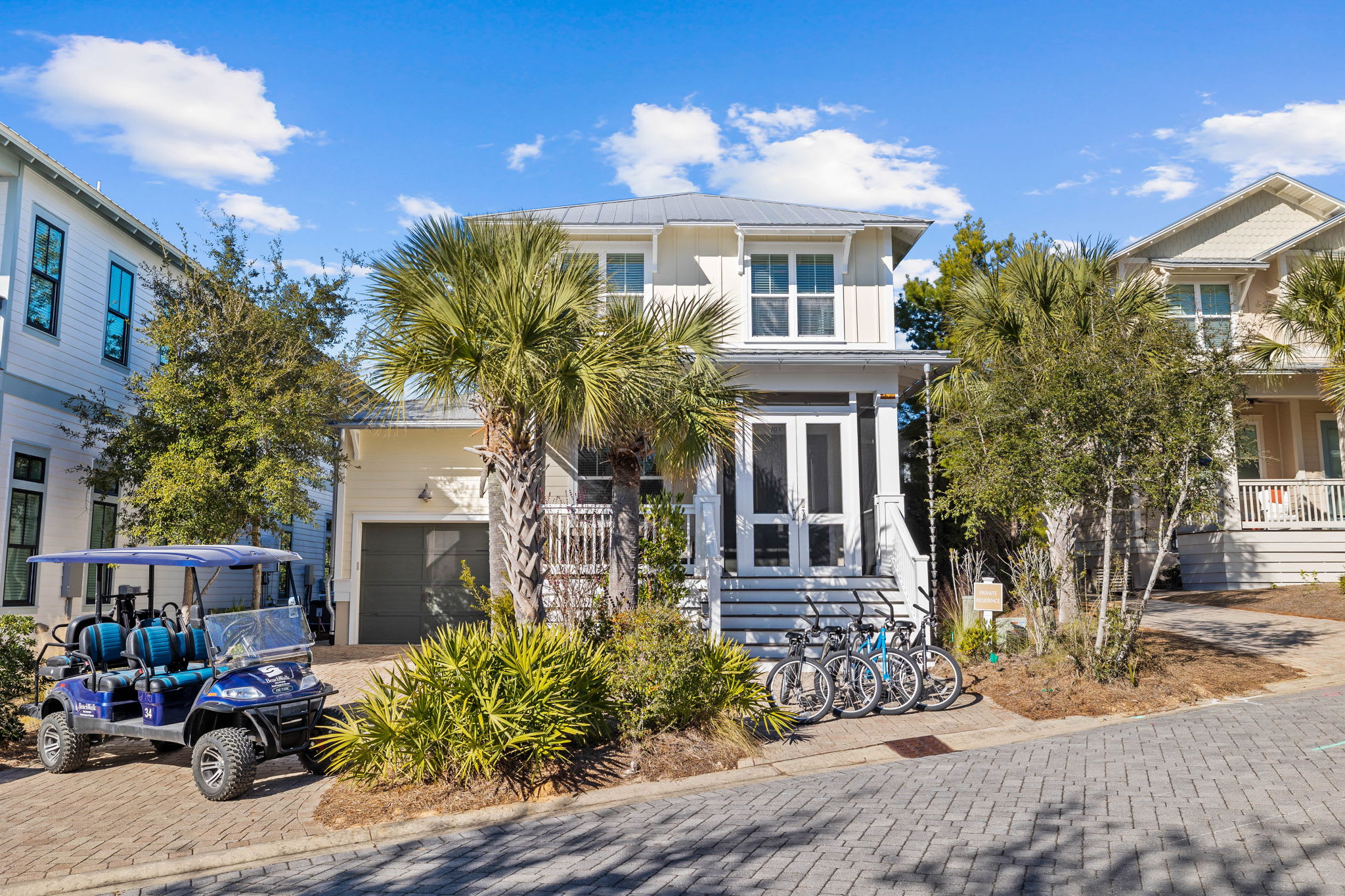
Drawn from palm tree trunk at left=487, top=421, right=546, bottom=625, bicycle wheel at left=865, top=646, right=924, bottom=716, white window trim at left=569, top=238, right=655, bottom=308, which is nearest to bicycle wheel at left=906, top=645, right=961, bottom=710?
bicycle wheel at left=865, top=646, right=924, bottom=716

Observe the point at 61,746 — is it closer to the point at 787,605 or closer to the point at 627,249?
the point at 787,605

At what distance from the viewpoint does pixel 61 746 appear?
8234mm

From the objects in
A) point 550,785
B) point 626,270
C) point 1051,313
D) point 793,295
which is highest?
point 626,270

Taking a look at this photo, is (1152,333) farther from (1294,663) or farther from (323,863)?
(323,863)

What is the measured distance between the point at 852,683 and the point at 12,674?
28.1 feet

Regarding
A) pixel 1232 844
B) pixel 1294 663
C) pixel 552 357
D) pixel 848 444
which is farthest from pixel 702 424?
pixel 1294 663

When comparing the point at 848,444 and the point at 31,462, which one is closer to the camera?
the point at 31,462

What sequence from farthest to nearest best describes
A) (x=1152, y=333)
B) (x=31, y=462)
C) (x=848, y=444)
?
(x=848, y=444) → (x=31, y=462) → (x=1152, y=333)

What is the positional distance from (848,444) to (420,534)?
7723 mm

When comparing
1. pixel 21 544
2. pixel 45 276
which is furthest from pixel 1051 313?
pixel 21 544

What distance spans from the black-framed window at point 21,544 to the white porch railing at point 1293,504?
22.0 m

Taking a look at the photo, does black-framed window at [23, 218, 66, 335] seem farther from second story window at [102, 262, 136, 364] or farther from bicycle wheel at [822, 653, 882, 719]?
bicycle wheel at [822, 653, 882, 719]

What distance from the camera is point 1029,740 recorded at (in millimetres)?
8891

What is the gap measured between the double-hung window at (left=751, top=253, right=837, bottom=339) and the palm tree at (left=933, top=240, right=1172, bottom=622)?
2208 mm
